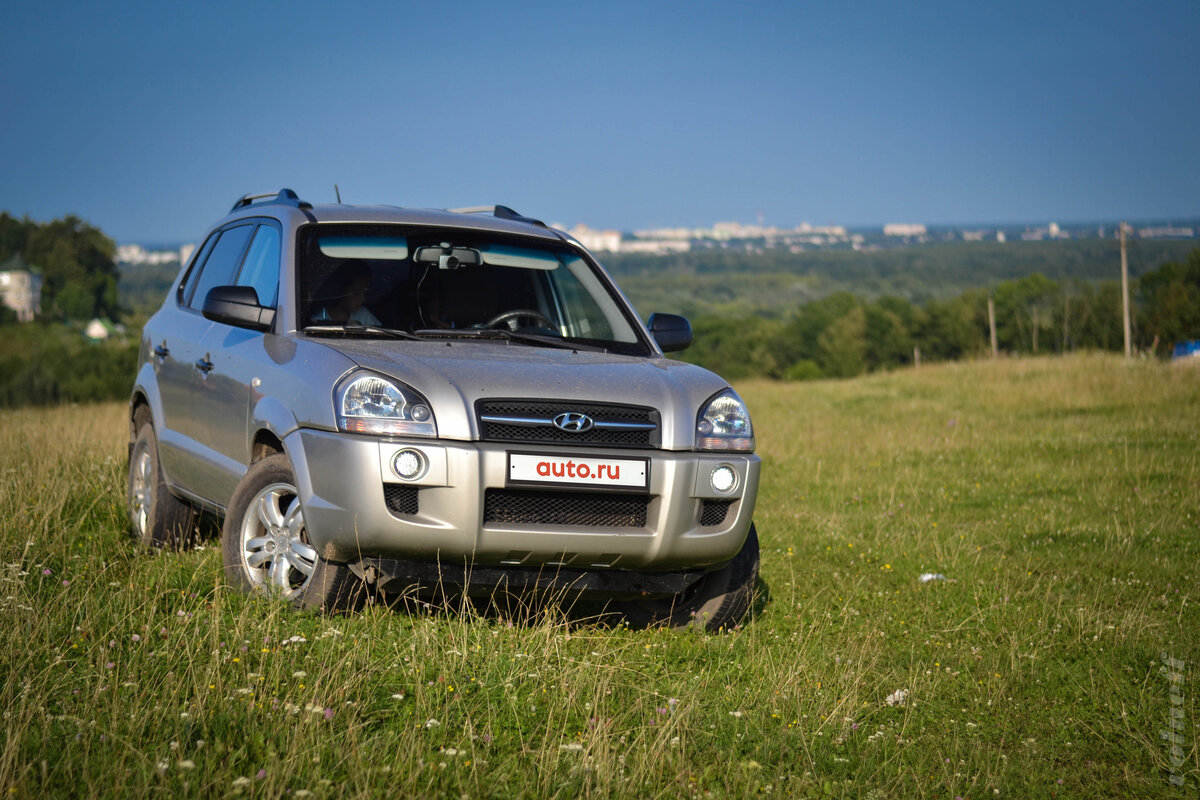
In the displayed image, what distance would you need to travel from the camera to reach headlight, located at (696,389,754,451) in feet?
16.2

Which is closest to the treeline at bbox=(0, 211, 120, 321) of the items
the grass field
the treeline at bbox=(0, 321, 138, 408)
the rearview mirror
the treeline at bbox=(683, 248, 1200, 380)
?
the treeline at bbox=(0, 321, 138, 408)

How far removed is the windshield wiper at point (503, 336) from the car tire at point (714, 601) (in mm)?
1164

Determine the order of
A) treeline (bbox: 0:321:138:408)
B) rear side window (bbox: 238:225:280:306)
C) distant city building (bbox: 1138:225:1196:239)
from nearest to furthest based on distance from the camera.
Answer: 1. rear side window (bbox: 238:225:280:306)
2. distant city building (bbox: 1138:225:1196:239)
3. treeline (bbox: 0:321:138:408)

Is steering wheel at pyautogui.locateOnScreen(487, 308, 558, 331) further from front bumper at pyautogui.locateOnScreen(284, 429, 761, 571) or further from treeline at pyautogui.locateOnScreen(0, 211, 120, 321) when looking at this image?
treeline at pyautogui.locateOnScreen(0, 211, 120, 321)

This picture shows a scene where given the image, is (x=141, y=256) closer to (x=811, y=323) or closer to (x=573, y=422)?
(x=811, y=323)

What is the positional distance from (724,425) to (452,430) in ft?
3.89

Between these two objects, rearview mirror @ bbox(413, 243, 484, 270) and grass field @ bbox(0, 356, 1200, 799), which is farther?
rearview mirror @ bbox(413, 243, 484, 270)

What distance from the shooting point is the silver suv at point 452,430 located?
14.9ft

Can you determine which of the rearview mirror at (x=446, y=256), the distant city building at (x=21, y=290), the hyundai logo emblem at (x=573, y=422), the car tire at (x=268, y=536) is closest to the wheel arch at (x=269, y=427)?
the car tire at (x=268, y=536)

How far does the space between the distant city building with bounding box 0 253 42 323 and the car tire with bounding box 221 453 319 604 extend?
4004 inches

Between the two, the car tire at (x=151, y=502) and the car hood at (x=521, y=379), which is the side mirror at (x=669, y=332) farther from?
the car tire at (x=151, y=502)

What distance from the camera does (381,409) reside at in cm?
459

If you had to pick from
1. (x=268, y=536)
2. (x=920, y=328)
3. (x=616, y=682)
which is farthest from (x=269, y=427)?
(x=920, y=328)

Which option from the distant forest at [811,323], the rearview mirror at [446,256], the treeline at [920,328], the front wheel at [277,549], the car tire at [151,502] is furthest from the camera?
the treeline at [920,328]
